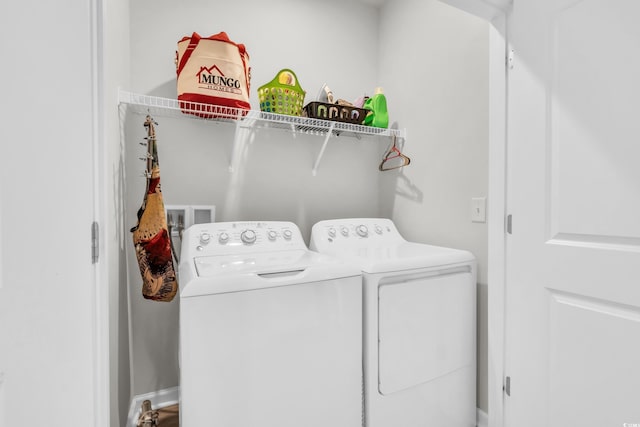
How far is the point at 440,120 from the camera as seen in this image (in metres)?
1.91

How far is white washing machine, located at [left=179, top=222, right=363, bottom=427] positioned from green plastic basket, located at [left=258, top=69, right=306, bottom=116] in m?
0.89

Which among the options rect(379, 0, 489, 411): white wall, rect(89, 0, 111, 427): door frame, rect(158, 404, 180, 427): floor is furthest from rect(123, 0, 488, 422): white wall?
rect(89, 0, 111, 427): door frame

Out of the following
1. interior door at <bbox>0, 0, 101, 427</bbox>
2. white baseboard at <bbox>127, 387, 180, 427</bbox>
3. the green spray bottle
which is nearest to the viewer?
interior door at <bbox>0, 0, 101, 427</bbox>

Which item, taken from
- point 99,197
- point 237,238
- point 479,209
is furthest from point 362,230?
point 99,197

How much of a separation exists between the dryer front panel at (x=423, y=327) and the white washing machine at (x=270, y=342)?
137 millimetres

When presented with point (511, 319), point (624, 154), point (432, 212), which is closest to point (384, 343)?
point (511, 319)

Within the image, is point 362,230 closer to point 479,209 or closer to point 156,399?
point 479,209

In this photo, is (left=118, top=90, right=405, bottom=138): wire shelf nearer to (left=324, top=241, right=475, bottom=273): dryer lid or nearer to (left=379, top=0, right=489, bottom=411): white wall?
(left=379, top=0, right=489, bottom=411): white wall

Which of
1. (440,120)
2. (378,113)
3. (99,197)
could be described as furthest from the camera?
(378,113)

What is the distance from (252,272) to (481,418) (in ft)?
4.87

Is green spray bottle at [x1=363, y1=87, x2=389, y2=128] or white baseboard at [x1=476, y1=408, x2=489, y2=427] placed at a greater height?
green spray bottle at [x1=363, y1=87, x2=389, y2=128]

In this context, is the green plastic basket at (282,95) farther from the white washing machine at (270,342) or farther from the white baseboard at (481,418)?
the white baseboard at (481,418)

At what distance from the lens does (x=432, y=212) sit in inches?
77.5

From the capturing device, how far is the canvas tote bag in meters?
1.49
